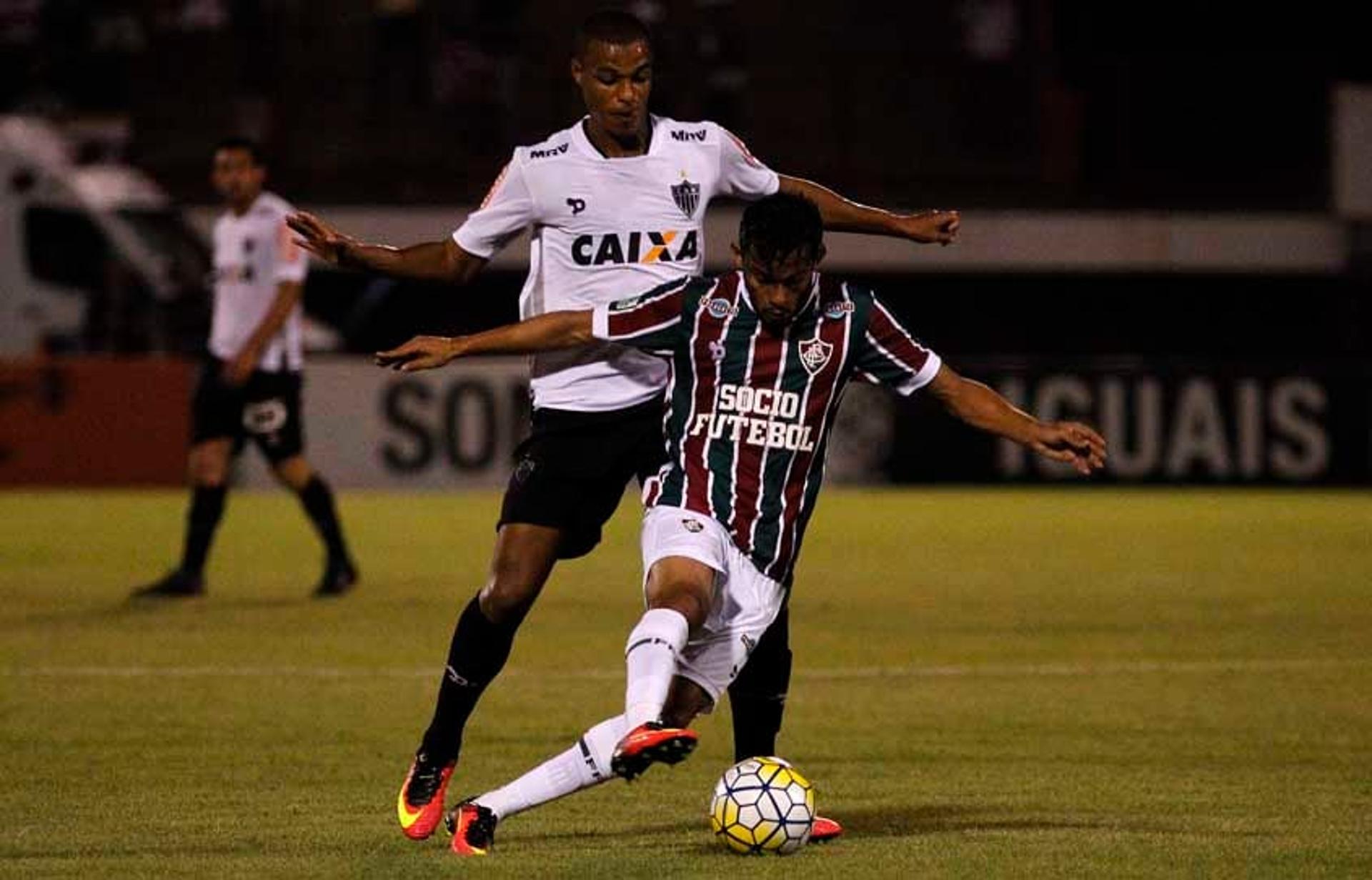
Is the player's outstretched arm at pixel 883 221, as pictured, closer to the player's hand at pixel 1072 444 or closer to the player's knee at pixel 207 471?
the player's hand at pixel 1072 444

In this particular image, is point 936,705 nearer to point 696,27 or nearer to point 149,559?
point 149,559

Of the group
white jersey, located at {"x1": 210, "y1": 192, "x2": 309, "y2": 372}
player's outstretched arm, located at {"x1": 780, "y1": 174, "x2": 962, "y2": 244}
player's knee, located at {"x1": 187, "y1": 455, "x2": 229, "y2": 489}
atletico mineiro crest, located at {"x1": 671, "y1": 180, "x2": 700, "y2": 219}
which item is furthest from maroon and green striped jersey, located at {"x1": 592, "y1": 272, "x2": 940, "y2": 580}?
white jersey, located at {"x1": 210, "y1": 192, "x2": 309, "y2": 372}

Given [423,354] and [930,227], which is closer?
[423,354]

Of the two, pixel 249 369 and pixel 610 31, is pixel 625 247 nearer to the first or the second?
pixel 610 31

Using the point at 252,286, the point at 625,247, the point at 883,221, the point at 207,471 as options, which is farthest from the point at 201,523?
the point at 883,221

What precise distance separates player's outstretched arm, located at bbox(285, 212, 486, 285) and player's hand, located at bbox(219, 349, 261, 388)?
5648 mm

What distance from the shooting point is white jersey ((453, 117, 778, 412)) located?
691 centimetres

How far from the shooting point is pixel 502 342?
20.9ft

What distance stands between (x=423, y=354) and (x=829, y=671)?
4.44 m

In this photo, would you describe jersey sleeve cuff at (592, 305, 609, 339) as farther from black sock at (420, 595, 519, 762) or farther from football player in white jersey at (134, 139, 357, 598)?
football player in white jersey at (134, 139, 357, 598)

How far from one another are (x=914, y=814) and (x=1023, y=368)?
15256 mm

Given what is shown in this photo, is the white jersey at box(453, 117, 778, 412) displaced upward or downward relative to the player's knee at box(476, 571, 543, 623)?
upward

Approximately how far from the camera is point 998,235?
26531 millimetres

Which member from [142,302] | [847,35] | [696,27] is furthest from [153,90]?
[847,35]
